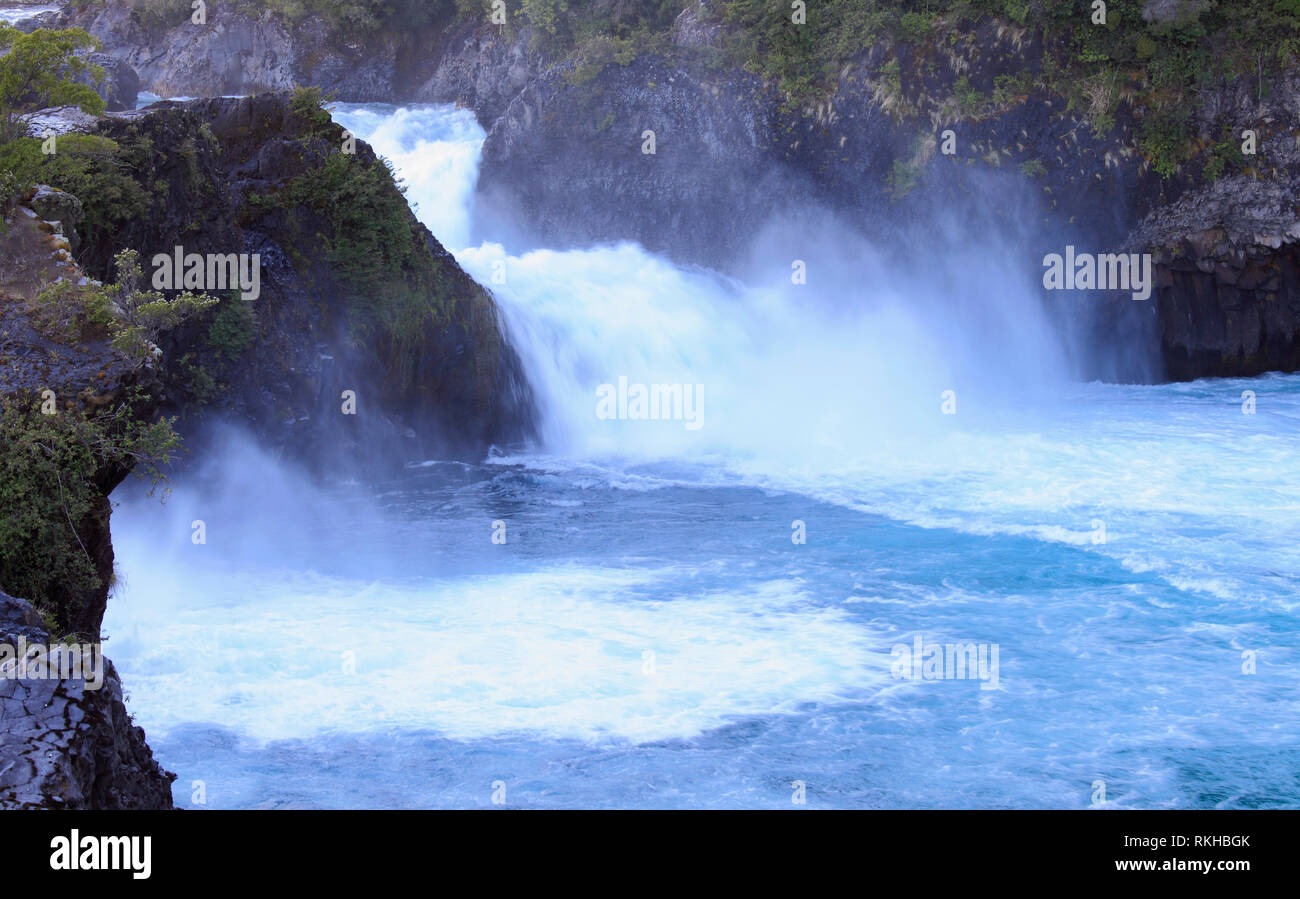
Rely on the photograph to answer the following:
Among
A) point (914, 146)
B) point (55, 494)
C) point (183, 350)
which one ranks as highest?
point (914, 146)

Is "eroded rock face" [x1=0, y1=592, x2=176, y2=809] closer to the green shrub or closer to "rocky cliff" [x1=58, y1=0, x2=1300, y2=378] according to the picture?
the green shrub

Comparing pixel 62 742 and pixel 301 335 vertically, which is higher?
pixel 301 335

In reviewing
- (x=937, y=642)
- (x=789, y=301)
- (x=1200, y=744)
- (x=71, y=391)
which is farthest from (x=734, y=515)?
(x=789, y=301)

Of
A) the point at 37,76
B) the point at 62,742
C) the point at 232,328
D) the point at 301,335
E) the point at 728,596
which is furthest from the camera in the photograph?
the point at 301,335

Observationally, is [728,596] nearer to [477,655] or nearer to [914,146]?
[477,655]

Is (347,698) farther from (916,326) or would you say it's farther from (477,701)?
(916,326)

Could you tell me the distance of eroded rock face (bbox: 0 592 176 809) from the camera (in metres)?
5.31

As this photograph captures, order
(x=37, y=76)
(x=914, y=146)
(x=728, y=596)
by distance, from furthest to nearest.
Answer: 1. (x=914, y=146)
2. (x=37, y=76)
3. (x=728, y=596)

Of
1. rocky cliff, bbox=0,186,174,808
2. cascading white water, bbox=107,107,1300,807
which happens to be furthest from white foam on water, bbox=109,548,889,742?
rocky cliff, bbox=0,186,174,808

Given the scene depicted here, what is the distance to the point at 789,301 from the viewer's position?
2450 centimetres

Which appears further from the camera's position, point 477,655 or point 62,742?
point 477,655

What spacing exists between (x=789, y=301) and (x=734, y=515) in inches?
408

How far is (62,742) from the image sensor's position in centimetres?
→ 554

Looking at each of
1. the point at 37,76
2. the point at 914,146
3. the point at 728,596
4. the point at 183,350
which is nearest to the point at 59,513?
the point at 728,596
